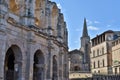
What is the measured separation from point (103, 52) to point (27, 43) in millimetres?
56724

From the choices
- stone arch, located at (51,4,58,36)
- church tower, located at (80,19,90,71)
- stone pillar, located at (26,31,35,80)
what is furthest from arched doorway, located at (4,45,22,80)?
church tower, located at (80,19,90,71)

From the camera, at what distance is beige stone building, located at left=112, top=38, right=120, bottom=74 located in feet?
248

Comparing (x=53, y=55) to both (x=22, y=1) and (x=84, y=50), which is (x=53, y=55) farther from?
(x=84, y=50)

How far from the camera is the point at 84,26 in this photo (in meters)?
108

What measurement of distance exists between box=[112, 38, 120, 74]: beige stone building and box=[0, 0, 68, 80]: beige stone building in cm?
3958

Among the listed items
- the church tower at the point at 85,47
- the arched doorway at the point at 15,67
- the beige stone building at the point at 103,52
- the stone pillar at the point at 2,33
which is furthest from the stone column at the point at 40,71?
the church tower at the point at 85,47

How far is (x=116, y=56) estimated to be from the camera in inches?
3056

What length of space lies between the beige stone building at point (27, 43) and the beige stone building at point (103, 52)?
44662 millimetres

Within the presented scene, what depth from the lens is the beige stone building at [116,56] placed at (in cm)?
7566

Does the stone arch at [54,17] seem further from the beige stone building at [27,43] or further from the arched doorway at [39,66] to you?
the arched doorway at [39,66]

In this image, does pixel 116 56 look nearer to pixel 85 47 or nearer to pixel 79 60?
pixel 79 60

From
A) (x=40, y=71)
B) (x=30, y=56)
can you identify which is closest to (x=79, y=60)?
(x=40, y=71)

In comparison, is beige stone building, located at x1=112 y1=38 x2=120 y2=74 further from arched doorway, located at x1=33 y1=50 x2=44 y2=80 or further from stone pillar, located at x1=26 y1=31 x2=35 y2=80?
stone pillar, located at x1=26 y1=31 x2=35 y2=80

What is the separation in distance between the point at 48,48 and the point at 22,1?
623 cm
